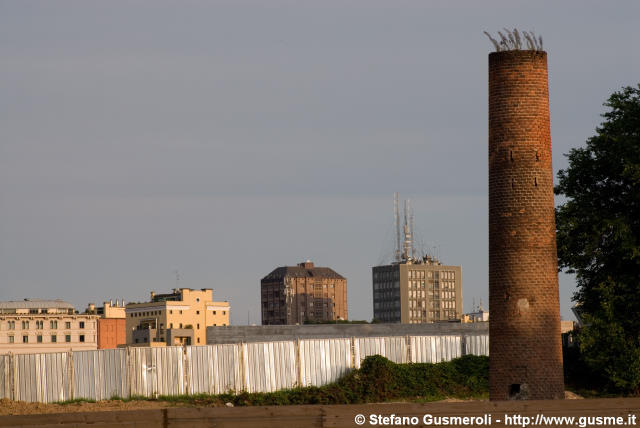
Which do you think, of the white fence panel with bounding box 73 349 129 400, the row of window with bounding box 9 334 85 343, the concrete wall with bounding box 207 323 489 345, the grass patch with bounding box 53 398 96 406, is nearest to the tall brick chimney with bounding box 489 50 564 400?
the white fence panel with bounding box 73 349 129 400

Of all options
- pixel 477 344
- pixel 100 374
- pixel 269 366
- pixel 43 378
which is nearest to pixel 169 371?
pixel 100 374

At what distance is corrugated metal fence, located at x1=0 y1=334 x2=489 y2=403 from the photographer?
4094 centimetres

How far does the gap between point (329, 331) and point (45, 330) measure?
350ft

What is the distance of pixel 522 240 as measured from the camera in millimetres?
32969

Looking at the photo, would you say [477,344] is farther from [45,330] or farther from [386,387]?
[45,330]

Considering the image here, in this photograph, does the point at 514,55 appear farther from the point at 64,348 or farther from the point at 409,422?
the point at 64,348

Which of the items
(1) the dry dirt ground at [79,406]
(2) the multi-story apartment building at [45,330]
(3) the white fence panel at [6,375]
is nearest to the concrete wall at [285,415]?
(1) the dry dirt ground at [79,406]

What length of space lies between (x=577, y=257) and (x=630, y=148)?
4615 mm

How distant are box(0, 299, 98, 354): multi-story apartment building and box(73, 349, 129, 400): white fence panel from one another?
402ft

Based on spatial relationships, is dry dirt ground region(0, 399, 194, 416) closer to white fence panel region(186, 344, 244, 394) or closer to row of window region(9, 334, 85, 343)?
white fence panel region(186, 344, 244, 394)

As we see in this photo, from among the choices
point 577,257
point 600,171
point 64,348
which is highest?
point 600,171

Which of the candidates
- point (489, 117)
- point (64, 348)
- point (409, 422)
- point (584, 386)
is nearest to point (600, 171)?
point (584, 386)

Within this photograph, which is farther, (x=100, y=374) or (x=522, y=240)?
(x=100, y=374)

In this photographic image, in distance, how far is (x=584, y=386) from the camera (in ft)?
145
